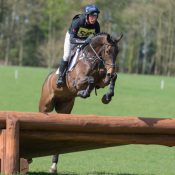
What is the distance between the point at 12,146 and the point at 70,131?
2.74 feet

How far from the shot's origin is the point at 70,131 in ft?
25.3

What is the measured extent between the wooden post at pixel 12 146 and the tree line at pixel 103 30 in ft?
205

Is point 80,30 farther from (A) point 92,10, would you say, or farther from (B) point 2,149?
(B) point 2,149

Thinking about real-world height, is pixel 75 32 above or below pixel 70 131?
above

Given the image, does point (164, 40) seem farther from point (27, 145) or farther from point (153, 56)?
point (27, 145)

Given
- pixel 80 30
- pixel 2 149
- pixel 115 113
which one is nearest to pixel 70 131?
pixel 2 149

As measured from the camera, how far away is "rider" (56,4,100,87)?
10.2m

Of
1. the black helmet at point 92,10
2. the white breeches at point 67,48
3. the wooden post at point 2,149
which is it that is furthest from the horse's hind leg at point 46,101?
the wooden post at point 2,149

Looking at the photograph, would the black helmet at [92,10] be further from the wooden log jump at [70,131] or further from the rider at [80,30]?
the wooden log jump at [70,131]

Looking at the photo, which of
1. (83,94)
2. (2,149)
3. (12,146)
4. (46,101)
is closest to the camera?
(12,146)

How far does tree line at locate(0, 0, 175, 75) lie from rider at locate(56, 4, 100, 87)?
58810 mm

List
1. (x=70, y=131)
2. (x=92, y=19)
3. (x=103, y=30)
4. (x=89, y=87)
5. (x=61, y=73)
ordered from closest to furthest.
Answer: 1. (x=70, y=131)
2. (x=89, y=87)
3. (x=92, y=19)
4. (x=61, y=73)
5. (x=103, y=30)

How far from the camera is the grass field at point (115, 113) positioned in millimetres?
11420

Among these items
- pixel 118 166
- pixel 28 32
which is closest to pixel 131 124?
pixel 118 166
